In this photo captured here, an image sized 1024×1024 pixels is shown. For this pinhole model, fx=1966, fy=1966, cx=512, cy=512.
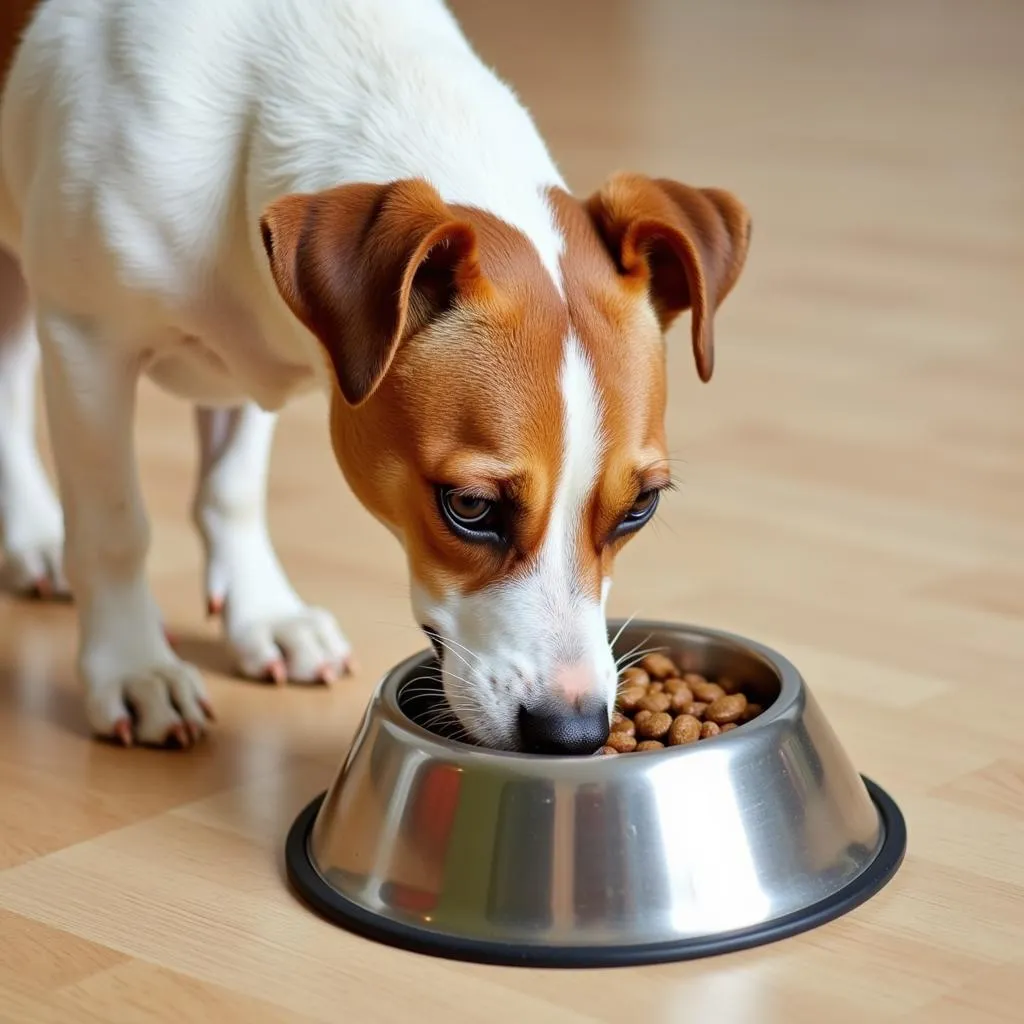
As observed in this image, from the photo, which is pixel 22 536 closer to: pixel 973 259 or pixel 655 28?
pixel 973 259

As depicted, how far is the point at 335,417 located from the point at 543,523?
39cm

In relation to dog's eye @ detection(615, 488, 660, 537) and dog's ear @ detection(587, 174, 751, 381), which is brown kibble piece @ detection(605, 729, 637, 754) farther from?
dog's ear @ detection(587, 174, 751, 381)

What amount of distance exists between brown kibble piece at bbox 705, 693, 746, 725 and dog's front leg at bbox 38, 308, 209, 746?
2.57 feet

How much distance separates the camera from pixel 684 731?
2277mm

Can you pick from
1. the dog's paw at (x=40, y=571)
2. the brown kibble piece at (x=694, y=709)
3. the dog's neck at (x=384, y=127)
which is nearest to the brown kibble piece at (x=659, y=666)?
the brown kibble piece at (x=694, y=709)

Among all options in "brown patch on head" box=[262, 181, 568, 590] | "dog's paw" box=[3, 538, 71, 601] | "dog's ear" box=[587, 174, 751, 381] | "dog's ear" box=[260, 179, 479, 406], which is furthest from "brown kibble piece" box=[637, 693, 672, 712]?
"dog's paw" box=[3, 538, 71, 601]

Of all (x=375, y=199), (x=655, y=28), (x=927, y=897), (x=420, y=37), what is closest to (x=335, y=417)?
(x=375, y=199)

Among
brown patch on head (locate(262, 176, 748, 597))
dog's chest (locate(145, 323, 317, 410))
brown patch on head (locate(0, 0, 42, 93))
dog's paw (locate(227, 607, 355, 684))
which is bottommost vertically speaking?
dog's paw (locate(227, 607, 355, 684))

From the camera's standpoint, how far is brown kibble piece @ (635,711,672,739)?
2.31m

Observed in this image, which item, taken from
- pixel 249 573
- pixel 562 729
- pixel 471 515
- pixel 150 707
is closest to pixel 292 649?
pixel 249 573

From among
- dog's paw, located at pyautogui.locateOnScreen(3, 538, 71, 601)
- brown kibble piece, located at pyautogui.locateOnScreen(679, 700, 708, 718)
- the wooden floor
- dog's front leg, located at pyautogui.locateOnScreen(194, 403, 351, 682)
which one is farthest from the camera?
dog's paw, located at pyautogui.locateOnScreen(3, 538, 71, 601)

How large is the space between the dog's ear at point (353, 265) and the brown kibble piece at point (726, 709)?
0.56 m

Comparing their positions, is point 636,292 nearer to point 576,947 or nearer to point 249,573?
point 576,947

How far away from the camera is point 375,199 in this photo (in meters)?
2.24
